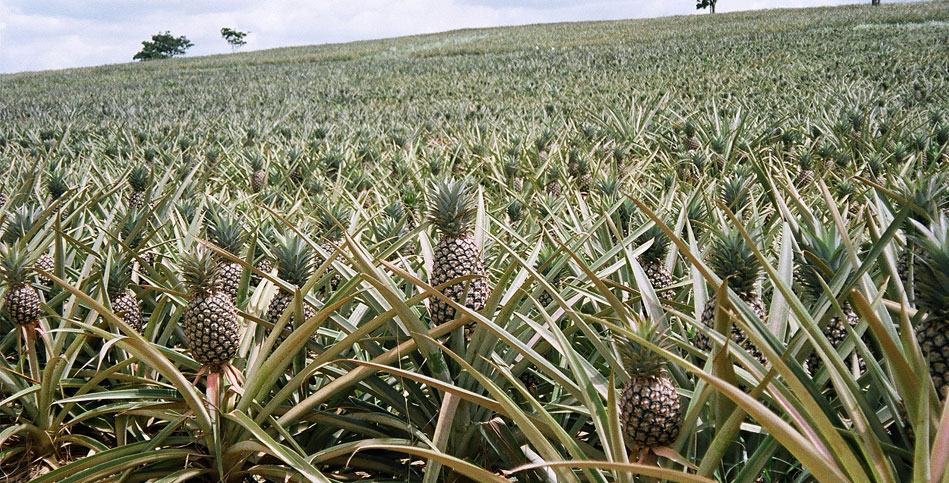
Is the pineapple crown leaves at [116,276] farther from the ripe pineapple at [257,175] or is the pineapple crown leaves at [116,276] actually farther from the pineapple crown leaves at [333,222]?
the ripe pineapple at [257,175]

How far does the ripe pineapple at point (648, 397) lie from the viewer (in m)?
1.11

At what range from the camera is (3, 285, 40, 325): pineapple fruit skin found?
1850mm

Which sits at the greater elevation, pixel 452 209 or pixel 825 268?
pixel 452 209

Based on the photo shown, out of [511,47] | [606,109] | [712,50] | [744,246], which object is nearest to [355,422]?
[744,246]

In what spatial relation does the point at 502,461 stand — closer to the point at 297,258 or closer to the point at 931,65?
the point at 297,258

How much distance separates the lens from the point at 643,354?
43.6 inches

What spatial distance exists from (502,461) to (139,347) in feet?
2.97

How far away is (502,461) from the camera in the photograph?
60.9 inches

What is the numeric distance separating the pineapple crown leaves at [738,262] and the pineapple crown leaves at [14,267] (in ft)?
6.51

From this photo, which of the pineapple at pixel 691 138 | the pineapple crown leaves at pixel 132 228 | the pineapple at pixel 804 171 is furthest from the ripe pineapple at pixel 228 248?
the pineapple at pixel 691 138

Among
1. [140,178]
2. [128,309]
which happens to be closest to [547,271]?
[128,309]

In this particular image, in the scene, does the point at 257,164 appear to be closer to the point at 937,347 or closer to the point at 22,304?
the point at 22,304

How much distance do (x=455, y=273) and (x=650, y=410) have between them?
65cm

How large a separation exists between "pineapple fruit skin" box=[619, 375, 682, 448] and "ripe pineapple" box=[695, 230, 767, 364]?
26cm
